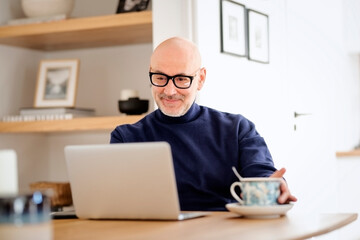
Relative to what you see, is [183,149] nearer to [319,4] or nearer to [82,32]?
[82,32]

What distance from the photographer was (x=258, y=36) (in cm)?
386

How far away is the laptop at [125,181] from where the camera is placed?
1722mm

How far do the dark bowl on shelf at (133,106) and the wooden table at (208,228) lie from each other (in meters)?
1.70

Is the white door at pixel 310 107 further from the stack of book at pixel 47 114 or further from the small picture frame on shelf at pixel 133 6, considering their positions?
the stack of book at pixel 47 114

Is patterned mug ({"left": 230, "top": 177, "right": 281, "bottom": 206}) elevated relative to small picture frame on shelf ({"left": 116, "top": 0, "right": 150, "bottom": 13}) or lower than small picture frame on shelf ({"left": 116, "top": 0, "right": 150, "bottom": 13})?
lower

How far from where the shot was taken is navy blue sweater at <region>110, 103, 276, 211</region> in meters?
2.41

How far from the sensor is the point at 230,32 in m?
3.57

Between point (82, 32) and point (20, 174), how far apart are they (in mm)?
925

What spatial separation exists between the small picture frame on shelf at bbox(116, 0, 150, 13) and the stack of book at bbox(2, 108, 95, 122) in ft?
1.87

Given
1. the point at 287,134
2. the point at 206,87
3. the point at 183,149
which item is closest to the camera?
the point at 183,149

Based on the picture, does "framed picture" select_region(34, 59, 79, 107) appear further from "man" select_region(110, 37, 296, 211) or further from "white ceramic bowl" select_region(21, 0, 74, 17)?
"man" select_region(110, 37, 296, 211)

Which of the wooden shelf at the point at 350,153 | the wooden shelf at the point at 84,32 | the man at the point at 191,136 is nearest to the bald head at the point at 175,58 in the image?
the man at the point at 191,136

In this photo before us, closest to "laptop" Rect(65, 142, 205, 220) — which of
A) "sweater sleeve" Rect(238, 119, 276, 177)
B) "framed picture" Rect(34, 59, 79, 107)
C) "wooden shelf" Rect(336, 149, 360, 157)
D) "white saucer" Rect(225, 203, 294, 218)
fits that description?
"white saucer" Rect(225, 203, 294, 218)

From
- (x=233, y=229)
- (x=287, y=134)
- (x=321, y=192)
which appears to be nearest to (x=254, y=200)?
(x=233, y=229)
